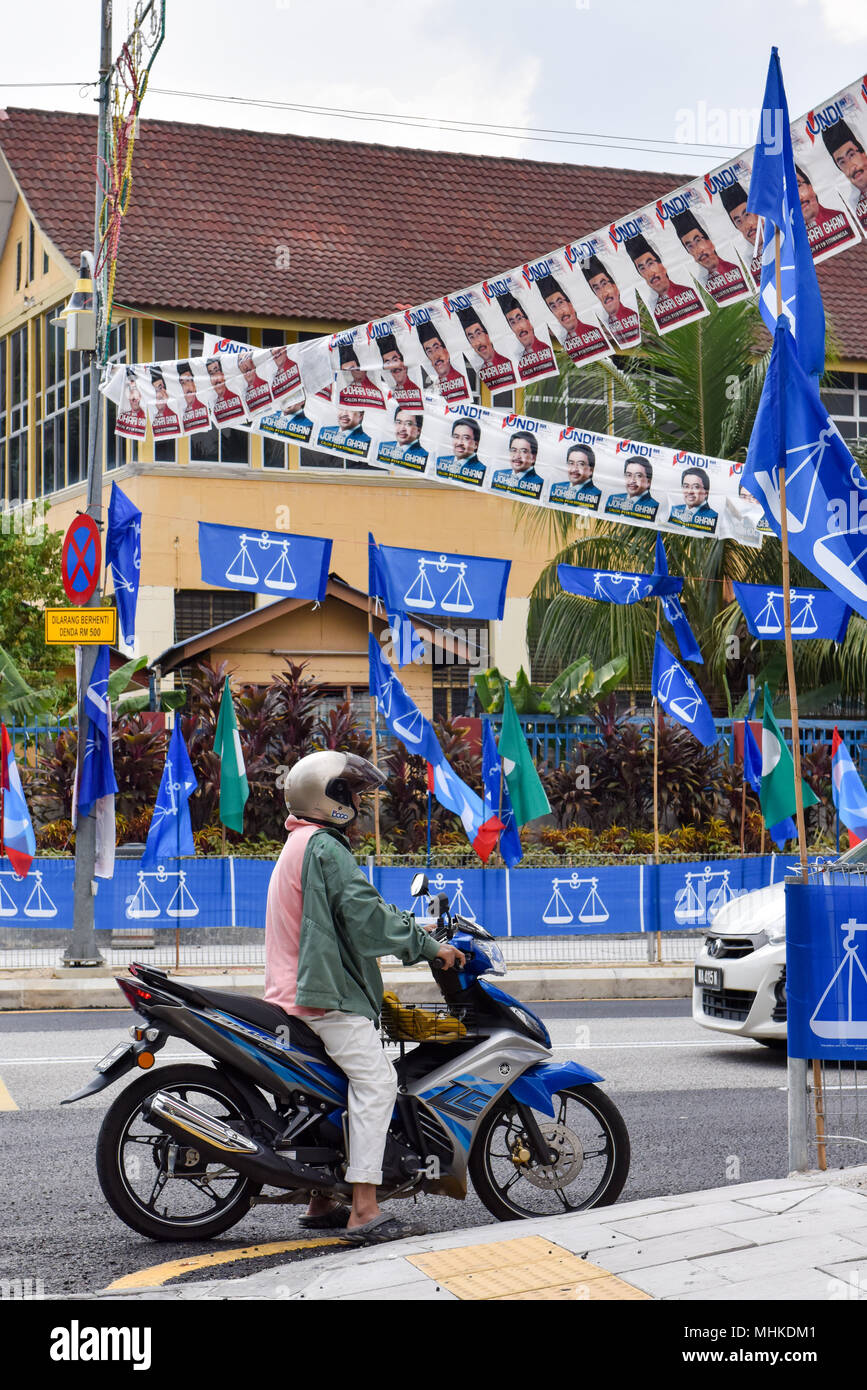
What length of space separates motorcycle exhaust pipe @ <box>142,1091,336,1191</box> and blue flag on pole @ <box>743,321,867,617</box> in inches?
121

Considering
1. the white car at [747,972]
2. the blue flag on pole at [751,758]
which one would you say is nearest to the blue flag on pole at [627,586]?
the blue flag on pole at [751,758]

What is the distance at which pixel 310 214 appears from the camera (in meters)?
31.1

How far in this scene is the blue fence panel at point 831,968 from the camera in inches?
246

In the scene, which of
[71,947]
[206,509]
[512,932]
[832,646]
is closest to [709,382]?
[832,646]

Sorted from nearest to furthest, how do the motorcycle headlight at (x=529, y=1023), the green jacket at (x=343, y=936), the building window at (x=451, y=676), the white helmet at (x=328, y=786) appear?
the green jacket at (x=343, y=936)
the white helmet at (x=328, y=786)
the motorcycle headlight at (x=529, y=1023)
the building window at (x=451, y=676)

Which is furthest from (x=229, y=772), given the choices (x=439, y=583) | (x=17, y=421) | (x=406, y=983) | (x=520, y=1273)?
(x=17, y=421)

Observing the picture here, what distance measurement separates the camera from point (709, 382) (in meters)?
24.0

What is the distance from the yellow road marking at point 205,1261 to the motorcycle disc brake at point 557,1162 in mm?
722

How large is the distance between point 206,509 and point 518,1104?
23.0 meters

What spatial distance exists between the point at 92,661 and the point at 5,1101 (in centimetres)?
678

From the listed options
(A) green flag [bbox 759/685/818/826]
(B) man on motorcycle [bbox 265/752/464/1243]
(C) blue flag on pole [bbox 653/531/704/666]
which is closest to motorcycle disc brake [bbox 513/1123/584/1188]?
(B) man on motorcycle [bbox 265/752/464/1243]

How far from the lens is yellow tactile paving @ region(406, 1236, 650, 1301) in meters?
4.81

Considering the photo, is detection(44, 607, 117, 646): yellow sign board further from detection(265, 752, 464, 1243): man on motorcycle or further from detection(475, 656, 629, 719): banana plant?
→ detection(265, 752, 464, 1243): man on motorcycle

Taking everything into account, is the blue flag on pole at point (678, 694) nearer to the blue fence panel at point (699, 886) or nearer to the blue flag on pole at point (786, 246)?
the blue fence panel at point (699, 886)
